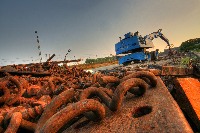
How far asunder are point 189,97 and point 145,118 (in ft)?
2.27

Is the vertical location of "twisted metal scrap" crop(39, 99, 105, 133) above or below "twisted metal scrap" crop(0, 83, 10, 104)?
above

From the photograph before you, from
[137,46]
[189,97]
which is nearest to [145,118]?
[189,97]

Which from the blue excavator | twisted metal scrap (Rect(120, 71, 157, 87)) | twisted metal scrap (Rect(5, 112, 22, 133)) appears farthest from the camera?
the blue excavator

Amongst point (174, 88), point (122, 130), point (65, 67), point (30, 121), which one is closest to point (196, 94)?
point (174, 88)

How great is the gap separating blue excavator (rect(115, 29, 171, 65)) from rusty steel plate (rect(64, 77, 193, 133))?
21656mm

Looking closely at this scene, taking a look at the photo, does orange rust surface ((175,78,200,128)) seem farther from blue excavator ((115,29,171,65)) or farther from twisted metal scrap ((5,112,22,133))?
blue excavator ((115,29,171,65))

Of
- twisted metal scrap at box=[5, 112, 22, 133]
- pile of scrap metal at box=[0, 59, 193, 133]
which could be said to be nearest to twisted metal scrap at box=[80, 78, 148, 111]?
pile of scrap metal at box=[0, 59, 193, 133]

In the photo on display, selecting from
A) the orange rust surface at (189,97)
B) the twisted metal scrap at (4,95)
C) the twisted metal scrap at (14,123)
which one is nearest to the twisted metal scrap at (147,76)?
the orange rust surface at (189,97)

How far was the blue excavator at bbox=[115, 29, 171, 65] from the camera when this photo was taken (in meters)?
23.1

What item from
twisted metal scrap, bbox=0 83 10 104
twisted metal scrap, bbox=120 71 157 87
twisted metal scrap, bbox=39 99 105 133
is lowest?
twisted metal scrap, bbox=0 83 10 104

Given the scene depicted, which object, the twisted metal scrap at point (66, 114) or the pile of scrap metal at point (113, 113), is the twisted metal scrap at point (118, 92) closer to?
the pile of scrap metal at point (113, 113)

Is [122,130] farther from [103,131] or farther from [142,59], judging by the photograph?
[142,59]

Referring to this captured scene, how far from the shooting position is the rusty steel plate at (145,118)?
1.18m

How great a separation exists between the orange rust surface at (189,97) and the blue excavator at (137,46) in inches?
835
